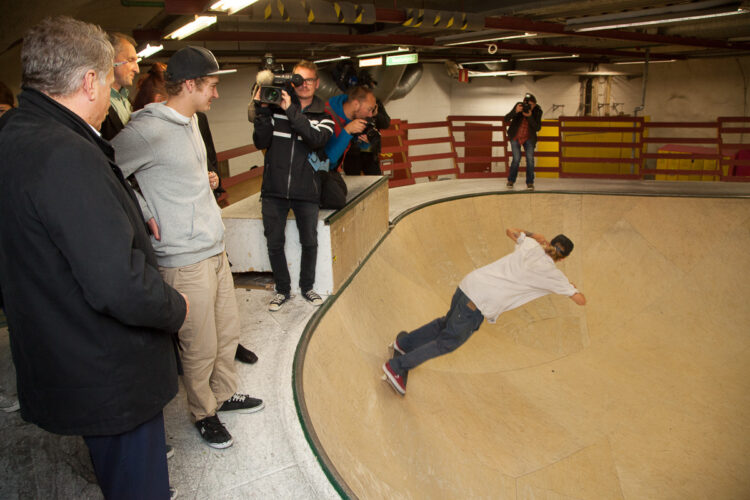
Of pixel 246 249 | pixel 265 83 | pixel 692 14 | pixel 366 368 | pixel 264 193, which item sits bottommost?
pixel 366 368

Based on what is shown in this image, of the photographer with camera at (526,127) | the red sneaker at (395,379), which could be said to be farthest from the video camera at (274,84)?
the photographer with camera at (526,127)

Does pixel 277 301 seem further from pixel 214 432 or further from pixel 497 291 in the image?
pixel 497 291

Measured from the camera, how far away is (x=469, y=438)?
3.79m

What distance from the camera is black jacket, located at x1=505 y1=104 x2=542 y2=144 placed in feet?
26.6

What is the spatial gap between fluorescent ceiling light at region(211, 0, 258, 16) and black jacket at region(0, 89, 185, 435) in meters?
3.34

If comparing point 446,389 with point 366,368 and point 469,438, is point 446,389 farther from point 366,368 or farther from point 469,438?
point 366,368

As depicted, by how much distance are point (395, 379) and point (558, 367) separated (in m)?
2.29

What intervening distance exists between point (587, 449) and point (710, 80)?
17.4 m

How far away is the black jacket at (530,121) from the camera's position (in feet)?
26.6

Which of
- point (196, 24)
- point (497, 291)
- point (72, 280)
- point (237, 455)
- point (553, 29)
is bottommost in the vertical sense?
point (237, 455)

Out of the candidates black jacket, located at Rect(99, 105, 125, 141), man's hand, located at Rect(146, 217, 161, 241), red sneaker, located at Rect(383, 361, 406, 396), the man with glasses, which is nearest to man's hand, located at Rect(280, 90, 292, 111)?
the man with glasses

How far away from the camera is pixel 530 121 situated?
321 inches

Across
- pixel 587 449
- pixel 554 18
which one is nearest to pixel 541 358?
pixel 587 449

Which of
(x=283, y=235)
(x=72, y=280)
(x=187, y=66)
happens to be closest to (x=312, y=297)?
(x=283, y=235)
